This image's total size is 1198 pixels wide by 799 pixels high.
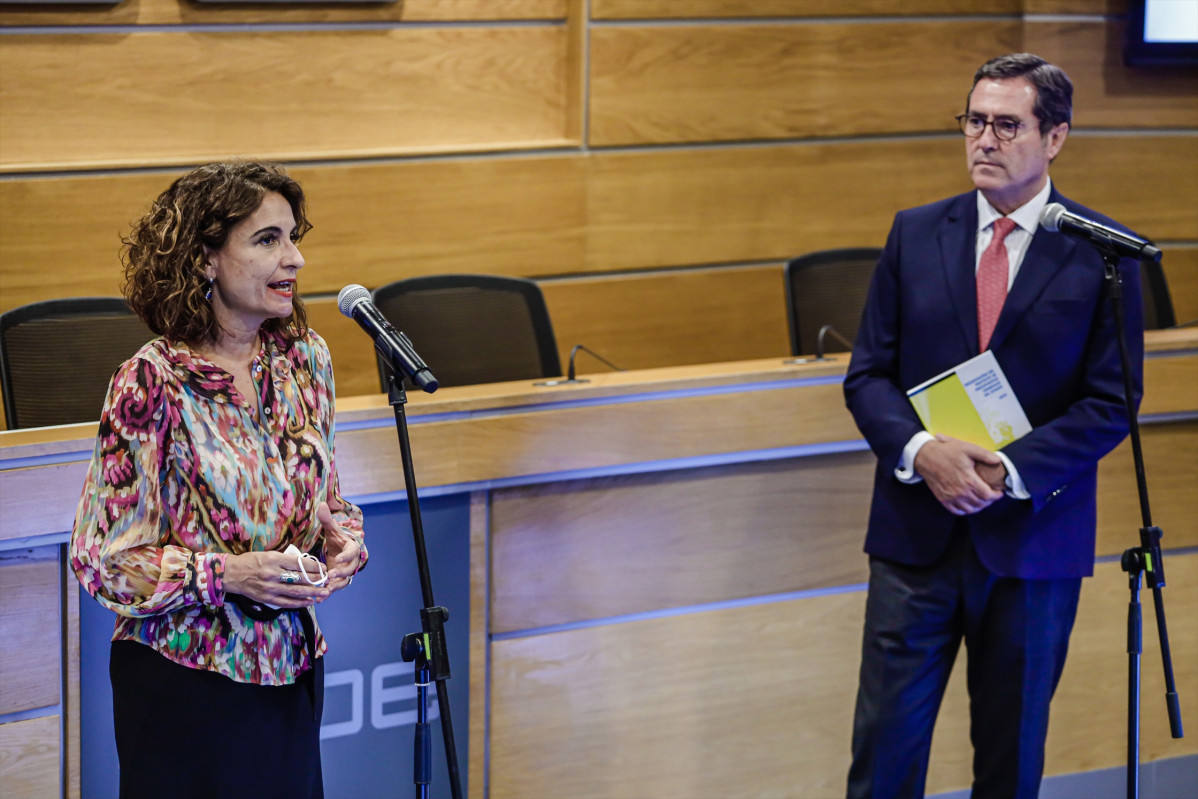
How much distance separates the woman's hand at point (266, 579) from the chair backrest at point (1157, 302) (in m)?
2.98

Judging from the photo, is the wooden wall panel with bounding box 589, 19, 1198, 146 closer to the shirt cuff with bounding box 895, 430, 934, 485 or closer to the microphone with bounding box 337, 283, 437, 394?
the shirt cuff with bounding box 895, 430, 934, 485

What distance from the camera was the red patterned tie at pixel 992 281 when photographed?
2227 mm

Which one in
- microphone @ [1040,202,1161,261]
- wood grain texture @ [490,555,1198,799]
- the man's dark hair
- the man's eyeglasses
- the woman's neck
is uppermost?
the man's dark hair

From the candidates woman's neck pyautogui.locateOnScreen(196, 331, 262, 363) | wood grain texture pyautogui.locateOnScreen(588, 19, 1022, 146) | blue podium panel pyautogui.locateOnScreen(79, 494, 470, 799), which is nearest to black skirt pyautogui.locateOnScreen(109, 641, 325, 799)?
woman's neck pyautogui.locateOnScreen(196, 331, 262, 363)

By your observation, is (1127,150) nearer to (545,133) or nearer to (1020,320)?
(545,133)

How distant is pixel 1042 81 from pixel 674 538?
113 centimetres

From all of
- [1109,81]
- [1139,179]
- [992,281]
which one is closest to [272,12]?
[992,281]

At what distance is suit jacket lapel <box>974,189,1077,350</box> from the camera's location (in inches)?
86.0

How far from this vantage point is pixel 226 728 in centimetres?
155

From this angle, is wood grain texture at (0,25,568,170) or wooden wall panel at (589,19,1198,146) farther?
wooden wall panel at (589,19,1198,146)

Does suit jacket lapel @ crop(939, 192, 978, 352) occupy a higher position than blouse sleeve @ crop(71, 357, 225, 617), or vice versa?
suit jacket lapel @ crop(939, 192, 978, 352)

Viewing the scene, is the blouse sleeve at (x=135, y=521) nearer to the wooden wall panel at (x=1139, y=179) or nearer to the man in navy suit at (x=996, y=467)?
the man in navy suit at (x=996, y=467)

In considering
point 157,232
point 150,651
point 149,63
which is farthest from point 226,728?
point 149,63

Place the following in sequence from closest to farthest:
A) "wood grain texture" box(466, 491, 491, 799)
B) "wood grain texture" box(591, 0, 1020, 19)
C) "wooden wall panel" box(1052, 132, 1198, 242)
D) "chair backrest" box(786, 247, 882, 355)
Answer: "wood grain texture" box(466, 491, 491, 799) → "chair backrest" box(786, 247, 882, 355) → "wood grain texture" box(591, 0, 1020, 19) → "wooden wall panel" box(1052, 132, 1198, 242)
